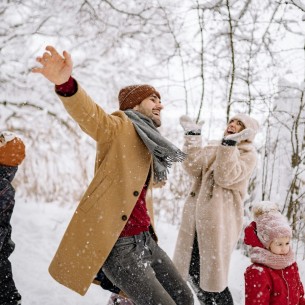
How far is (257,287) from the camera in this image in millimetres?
2154

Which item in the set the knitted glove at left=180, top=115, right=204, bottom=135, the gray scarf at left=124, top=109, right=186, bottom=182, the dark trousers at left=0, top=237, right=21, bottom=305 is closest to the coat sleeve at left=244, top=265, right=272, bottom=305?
the gray scarf at left=124, top=109, right=186, bottom=182

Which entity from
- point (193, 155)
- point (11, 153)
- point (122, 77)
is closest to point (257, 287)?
point (193, 155)

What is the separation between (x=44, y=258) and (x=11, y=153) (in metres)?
1.73

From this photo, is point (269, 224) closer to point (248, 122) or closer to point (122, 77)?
point (248, 122)

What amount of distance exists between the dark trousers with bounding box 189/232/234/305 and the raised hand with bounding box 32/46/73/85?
1.66 meters

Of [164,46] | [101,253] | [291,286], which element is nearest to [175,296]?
[101,253]

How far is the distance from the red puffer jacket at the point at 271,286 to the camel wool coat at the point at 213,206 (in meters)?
0.43

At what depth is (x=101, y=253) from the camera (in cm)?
186

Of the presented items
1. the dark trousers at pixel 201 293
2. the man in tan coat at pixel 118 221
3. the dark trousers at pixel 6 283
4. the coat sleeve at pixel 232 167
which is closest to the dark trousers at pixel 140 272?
the man in tan coat at pixel 118 221

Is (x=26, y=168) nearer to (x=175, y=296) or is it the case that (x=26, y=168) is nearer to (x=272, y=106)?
(x=272, y=106)

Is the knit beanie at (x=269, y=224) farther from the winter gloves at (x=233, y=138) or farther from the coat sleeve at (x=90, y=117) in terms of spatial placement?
the coat sleeve at (x=90, y=117)

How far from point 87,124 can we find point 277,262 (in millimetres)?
1361

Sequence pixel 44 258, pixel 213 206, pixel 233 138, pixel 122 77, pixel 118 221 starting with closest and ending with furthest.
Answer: pixel 118 221
pixel 233 138
pixel 213 206
pixel 44 258
pixel 122 77

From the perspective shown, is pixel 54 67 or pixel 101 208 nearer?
pixel 54 67
